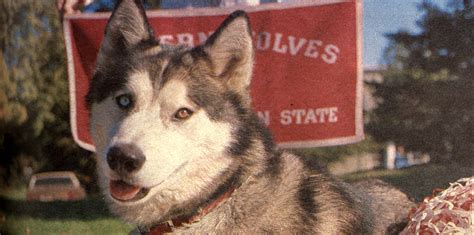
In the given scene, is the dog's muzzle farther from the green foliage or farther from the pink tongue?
the green foliage

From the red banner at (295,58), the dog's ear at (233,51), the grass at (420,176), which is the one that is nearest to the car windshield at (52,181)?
the red banner at (295,58)

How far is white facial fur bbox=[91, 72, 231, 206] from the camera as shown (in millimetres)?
2400

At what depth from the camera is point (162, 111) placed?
246cm

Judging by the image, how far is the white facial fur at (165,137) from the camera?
7.88 ft

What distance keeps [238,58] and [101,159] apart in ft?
2.20

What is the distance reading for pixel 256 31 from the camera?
2.76 metres

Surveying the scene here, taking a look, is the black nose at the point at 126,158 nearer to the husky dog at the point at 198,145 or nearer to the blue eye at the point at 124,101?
the husky dog at the point at 198,145

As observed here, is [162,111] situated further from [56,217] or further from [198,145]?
[56,217]

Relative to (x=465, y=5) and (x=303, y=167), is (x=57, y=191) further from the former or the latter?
(x=465, y=5)

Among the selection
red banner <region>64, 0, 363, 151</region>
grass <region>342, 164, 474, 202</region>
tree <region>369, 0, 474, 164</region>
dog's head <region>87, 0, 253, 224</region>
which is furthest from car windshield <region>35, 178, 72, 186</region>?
tree <region>369, 0, 474, 164</region>

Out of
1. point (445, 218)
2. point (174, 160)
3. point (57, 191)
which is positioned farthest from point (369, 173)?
point (57, 191)

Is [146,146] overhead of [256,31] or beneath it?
beneath

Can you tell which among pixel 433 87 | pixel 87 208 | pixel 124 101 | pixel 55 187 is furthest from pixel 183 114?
pixel 433 87

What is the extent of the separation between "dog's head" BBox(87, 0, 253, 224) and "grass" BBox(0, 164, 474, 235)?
243 millimetres
